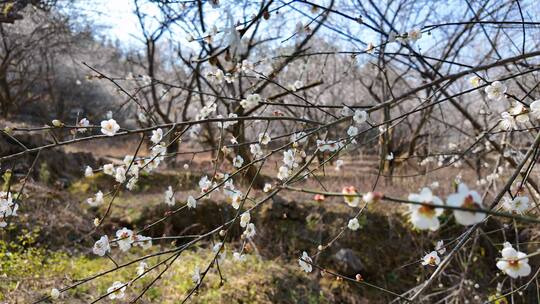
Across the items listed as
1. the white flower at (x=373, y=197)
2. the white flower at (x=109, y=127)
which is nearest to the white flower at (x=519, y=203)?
the white flower at (x=373, y=197)

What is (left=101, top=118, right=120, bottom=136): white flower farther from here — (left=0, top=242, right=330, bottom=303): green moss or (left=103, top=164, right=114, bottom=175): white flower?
(left=0, top=242, right=330, bottom=303): green moss

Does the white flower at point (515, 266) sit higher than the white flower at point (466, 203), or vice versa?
the white flower at point (466, 203)

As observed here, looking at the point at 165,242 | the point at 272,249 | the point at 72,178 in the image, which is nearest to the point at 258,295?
the point at 272,249

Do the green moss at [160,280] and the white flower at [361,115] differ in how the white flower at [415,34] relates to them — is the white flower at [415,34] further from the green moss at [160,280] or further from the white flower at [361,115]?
the green moss at [160,280]

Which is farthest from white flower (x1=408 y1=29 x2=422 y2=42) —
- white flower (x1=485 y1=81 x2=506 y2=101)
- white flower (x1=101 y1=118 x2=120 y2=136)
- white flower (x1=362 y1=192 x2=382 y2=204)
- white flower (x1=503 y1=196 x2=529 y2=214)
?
white flower (x1=362 y1=192 x2=382 y2=204)

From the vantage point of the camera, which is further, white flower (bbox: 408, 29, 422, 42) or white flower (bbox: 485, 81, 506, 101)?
white flower (bbox: 408, 29, 422, 42)

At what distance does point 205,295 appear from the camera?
3.84 metres

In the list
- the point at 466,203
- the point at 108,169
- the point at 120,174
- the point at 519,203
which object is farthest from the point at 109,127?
the point at 519,203

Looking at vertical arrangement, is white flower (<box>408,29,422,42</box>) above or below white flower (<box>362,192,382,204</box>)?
above

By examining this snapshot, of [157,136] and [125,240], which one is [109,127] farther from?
[125,240]

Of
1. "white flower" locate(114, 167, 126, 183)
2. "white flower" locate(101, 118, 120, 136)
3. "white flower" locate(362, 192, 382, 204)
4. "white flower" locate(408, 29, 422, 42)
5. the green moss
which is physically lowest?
the green moss

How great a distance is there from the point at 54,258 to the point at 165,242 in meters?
1.53

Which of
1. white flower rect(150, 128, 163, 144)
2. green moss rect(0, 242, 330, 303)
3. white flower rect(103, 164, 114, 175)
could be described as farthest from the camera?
green moss rect(0, 242, 330, 303)

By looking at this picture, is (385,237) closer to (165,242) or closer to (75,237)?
(165,242)
